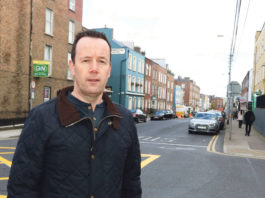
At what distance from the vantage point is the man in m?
1.78

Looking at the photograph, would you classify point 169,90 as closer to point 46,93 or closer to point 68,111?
point 46,93

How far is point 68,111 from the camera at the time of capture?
1.86 metres

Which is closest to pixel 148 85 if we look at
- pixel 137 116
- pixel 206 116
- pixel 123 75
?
pixel 123 75

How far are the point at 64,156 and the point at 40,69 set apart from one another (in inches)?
760

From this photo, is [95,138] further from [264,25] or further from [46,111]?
[264,25]

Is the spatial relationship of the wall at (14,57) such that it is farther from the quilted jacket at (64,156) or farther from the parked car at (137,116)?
the quilted jacket at (64,156)

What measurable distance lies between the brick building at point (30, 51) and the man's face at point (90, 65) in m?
15.5

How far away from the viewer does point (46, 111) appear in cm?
185

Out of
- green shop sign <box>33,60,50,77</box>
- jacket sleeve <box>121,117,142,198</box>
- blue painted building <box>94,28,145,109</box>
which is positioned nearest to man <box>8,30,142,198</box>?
jacket sleeve <box>121,117,142,198</box>

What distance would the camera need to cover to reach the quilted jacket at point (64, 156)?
1771 millimetres

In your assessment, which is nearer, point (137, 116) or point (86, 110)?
point (86, 110)

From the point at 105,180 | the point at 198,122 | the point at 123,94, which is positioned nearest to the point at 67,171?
the point at 105,180

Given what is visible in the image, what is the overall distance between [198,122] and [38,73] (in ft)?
40.2

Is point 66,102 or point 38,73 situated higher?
point 38,73
